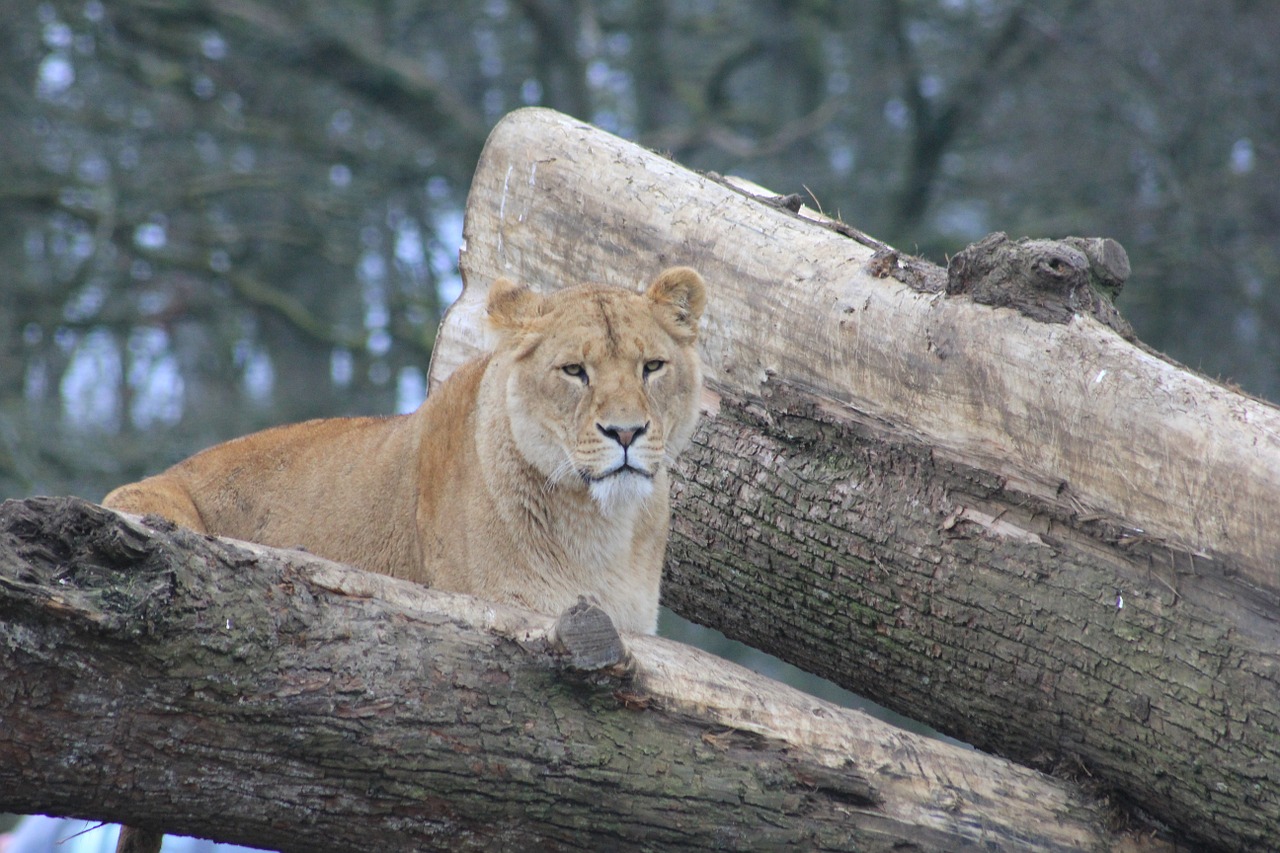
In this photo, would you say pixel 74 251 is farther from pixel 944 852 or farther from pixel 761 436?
pixel 944 852

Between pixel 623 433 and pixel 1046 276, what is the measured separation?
1.34 metres

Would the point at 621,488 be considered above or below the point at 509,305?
below

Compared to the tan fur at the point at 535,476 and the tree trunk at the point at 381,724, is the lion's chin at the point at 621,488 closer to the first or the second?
the tan fur at the point at 535,476

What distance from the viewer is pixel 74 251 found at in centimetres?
1300

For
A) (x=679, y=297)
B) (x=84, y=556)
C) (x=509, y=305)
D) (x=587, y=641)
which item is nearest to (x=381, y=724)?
(x=587, y=641)

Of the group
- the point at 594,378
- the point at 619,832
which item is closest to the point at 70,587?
the point at 619,832

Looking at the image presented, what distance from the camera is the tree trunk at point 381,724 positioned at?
3062mm

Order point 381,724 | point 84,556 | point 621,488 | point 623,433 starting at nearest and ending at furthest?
1. point 84,556
2. point 381,724
3. point 623,433
4. point 621,488

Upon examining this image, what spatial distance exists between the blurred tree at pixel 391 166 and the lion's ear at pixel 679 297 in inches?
312

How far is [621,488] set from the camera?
4.42 metres

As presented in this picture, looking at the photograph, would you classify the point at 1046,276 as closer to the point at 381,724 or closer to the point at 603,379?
the point at 603,379

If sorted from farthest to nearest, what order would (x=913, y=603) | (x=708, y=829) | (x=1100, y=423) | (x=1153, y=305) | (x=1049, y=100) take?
(x=1049, y=100) → (x=1153, y=305) → (x=913, y=603) → (x=1100, y=423) → (x=708, y=829)

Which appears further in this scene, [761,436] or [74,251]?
[74,251]

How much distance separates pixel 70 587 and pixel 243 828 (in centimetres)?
69
